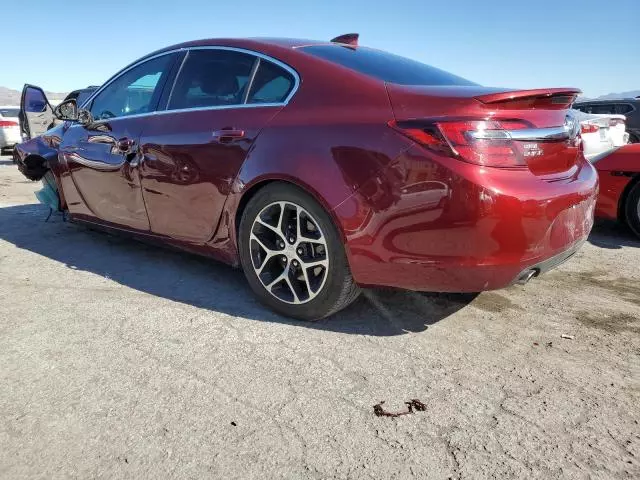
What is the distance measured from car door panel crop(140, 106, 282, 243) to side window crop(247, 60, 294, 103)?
0.09 m

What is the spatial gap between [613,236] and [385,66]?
11.4 ft

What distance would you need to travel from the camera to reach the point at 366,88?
2580 mm

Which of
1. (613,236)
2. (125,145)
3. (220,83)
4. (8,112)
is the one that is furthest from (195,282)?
(8,112)

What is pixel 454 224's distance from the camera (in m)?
2.30

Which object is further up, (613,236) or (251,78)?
(251,78)

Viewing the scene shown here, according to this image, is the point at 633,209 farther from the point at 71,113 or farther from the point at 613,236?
the point at 71,113

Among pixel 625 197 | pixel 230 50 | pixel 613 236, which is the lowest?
pixel 613 236

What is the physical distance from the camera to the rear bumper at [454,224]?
2270 millimetres

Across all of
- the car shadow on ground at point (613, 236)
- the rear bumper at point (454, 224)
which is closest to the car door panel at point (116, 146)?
the rear bumper at point (454, 224)

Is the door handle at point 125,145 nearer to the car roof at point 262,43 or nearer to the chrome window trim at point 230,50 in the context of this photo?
the chrome window trim at point 230,50

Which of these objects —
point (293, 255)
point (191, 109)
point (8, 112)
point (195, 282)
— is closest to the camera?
point (293, 255)

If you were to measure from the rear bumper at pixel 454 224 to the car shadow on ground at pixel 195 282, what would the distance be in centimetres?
43

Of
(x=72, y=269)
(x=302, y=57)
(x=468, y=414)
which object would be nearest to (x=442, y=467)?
(x=468, y=414)

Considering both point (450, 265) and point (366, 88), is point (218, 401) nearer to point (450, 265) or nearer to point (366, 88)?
point (450, 265)
